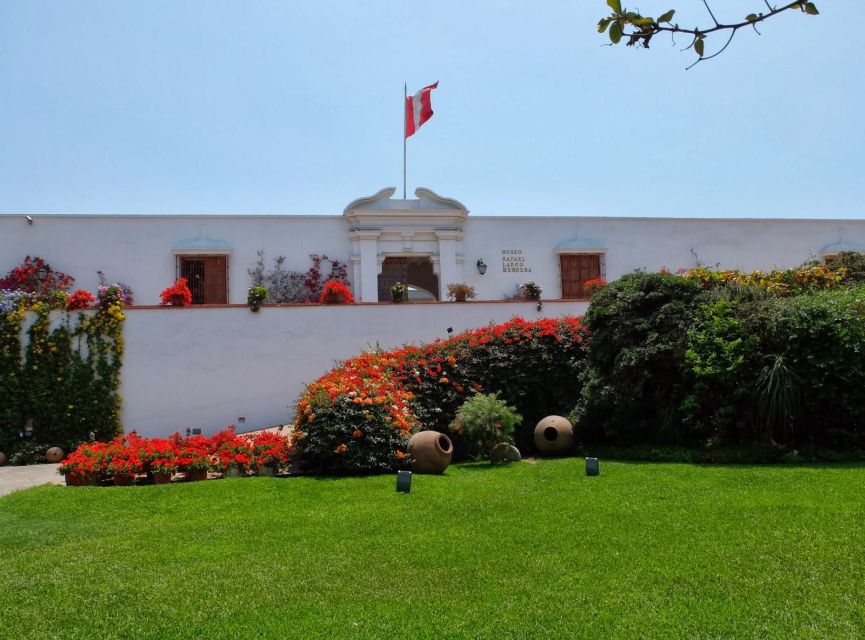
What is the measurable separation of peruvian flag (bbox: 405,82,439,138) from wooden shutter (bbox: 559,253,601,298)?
5231 millimetres

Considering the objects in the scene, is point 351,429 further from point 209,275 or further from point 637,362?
point 209,275

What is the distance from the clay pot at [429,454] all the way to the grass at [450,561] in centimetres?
108

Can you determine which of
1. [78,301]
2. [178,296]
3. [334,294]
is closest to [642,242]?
[334,294]

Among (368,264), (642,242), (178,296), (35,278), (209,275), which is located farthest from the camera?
(642,242)

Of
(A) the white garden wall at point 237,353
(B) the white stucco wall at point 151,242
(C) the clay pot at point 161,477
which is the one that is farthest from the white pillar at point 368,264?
(C) the clay pot at point 161,477

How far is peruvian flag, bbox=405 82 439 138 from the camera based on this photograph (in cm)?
1948

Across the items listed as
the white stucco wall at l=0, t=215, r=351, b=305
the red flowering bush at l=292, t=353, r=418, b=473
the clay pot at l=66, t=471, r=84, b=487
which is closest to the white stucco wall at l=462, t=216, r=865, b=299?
the white stucco wall at l=0, t=215, r=351, b=305

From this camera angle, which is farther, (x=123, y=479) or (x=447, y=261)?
(x=447, y=261)

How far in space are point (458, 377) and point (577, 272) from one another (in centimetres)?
794

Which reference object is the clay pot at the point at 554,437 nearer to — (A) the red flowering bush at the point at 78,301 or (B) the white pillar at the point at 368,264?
(B) the white pillar at the point at 368,264

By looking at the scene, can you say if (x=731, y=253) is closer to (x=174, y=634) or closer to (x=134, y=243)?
(x=134, y=243)

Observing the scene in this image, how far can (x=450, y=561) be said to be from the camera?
17.7 ft

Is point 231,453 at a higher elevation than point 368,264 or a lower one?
lower

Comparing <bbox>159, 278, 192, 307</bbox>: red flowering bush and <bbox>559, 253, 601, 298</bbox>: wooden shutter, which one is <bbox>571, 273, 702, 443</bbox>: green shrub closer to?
<bbox>559, 253, 601, 298</bbox>: wooden shutter
